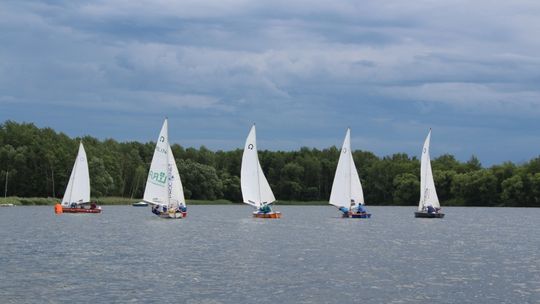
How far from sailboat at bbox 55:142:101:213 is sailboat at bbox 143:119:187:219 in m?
19.9

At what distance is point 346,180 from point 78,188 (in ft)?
118

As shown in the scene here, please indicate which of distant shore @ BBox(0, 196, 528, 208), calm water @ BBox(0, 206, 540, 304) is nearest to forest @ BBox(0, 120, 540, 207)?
distant shore @ BBox(0, 196, 528, 208)

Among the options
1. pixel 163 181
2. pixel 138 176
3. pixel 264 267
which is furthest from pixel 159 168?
pixel 138 176

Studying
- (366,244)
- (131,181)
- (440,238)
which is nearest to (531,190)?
(131,181)

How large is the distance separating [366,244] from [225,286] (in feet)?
85.6

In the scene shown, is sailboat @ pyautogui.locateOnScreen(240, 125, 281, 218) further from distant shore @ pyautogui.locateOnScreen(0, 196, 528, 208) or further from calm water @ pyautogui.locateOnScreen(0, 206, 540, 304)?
distant shore @ pyautogui.locateOnScreen(0, 196, 528, 208)

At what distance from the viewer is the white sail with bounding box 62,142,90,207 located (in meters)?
109

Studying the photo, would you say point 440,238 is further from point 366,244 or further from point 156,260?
point 156,260

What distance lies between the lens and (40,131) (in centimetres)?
17588

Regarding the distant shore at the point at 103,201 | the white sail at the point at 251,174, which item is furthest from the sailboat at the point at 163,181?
the distant shore at the point at 103,201

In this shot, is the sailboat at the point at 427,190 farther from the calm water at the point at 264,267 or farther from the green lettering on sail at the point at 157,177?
the green lettering on sail at the point at 157,177

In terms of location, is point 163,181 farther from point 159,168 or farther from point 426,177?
point 426,177

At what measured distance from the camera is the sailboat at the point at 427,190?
103312mm

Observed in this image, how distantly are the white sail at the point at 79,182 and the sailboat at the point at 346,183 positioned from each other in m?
32.7
